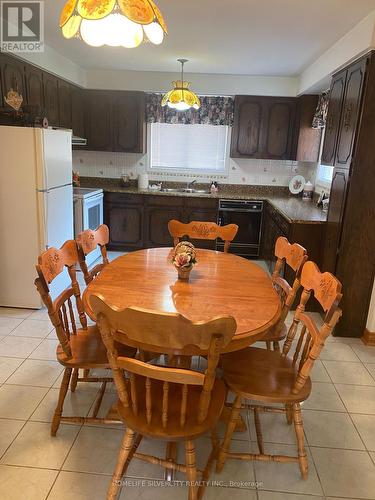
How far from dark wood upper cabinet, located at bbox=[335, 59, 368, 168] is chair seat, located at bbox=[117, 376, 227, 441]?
2197 mm

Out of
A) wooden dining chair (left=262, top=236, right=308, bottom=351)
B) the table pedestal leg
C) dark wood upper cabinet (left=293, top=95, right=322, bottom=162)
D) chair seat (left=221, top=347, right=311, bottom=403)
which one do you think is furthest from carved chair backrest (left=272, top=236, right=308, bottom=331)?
dark wood upper cabinet (left=293, top=95, right=322, bottom=162)

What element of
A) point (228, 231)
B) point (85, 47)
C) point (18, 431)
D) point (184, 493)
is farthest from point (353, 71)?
point (18, 431)

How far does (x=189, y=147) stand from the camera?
220 inches

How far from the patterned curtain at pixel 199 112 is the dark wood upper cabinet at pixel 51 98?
4.66 ft

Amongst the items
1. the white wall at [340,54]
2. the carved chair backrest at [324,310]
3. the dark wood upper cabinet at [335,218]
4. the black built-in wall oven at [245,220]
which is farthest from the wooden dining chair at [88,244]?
the black built-in wall oven at [245,220]

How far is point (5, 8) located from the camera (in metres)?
2.98

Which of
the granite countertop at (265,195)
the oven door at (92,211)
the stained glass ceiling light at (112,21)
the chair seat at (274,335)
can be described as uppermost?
the stained glass ceiling light at (112,21)

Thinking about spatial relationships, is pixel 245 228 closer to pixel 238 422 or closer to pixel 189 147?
pixel 189 147

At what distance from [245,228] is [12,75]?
3201 mm

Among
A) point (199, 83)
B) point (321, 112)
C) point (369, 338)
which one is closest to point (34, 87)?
point (199, 83)

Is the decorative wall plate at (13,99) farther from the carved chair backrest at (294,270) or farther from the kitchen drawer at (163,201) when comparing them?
the carved chair backrest at (294,270)

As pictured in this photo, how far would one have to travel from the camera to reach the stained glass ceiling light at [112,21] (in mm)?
1429

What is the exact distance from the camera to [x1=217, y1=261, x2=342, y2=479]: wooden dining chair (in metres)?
1.53

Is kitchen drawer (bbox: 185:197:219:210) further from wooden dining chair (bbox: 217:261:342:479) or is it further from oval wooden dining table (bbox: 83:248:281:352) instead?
wooden dining chair (bbox: 217:261:342:479)
